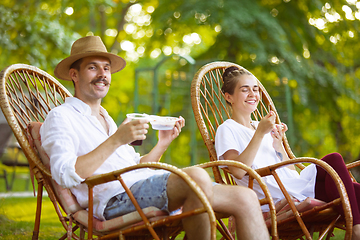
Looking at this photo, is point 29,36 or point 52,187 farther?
point 29,36

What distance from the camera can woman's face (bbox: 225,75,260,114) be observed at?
251 cm

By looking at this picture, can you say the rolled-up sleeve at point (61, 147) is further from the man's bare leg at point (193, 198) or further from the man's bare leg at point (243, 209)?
the man's bare leg at point (243, 209)

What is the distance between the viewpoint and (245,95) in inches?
98.9

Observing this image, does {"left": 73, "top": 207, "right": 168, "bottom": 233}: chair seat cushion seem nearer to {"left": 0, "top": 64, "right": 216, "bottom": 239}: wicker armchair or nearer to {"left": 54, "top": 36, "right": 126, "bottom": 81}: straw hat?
{"left": 0, "top": 64, "right": 216, "bottom": 239}: wicker armchair

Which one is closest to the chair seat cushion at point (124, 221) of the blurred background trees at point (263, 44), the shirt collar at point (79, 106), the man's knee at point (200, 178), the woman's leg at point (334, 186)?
the man's knee at point (200, 178)

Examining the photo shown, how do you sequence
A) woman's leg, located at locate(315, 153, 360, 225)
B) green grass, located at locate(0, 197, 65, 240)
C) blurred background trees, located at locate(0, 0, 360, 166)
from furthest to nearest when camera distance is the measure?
1. blurred background trees, located at locate(0, 0, 360, 166)
2. green grass, located at locate(0, 197, 65, 240)
3. woman's leg, located at locate(315, 153, 360, 225)

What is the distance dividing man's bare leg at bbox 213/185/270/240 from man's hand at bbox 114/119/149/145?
436mm

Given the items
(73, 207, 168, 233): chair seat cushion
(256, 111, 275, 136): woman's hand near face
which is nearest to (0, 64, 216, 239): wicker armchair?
(73, 207, 168, 233): chair seat cushion

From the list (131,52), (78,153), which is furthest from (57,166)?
(131,52)

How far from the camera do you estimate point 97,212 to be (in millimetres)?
1723

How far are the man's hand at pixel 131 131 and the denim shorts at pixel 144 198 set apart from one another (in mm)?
208

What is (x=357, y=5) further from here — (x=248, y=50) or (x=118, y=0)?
(x=118, y=0)

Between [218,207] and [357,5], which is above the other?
[357,5]

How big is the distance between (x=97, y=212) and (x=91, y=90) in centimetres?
73
